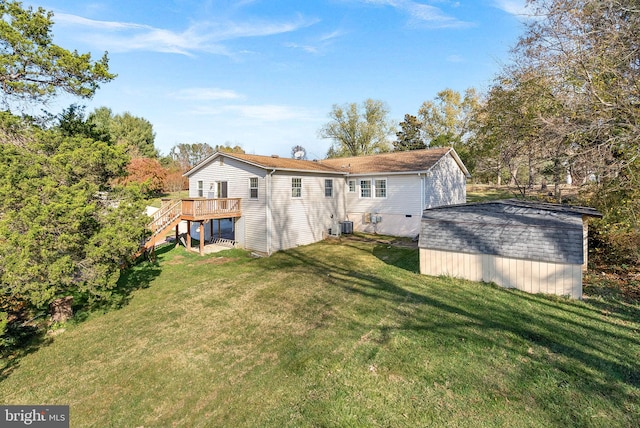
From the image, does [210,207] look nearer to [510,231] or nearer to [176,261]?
[176,261]

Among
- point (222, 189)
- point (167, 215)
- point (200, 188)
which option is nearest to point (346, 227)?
point (222, 189)

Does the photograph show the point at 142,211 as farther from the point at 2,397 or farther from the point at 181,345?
the point at 2,397

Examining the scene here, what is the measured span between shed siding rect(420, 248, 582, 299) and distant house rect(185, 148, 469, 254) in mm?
6631

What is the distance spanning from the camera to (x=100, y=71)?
847 cm

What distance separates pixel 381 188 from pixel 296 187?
210 inches

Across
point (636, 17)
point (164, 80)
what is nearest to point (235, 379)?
point (636, 17)

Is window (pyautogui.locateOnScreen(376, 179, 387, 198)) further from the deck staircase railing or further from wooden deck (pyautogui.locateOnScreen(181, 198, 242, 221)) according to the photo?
the deck staircase railing

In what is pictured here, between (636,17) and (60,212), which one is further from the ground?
(636,17)

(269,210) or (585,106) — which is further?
(269,210)

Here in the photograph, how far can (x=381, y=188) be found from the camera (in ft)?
55.5

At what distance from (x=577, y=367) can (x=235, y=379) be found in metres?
5.56

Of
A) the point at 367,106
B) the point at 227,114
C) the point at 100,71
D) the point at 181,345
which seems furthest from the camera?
the point at 367,106

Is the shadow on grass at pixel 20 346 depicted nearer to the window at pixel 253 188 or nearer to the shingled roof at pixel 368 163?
the window at pixel 253 188

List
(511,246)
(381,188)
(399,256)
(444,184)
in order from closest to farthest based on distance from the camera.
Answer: (511,246)
(399,256)
(381,188)
(444,184)
